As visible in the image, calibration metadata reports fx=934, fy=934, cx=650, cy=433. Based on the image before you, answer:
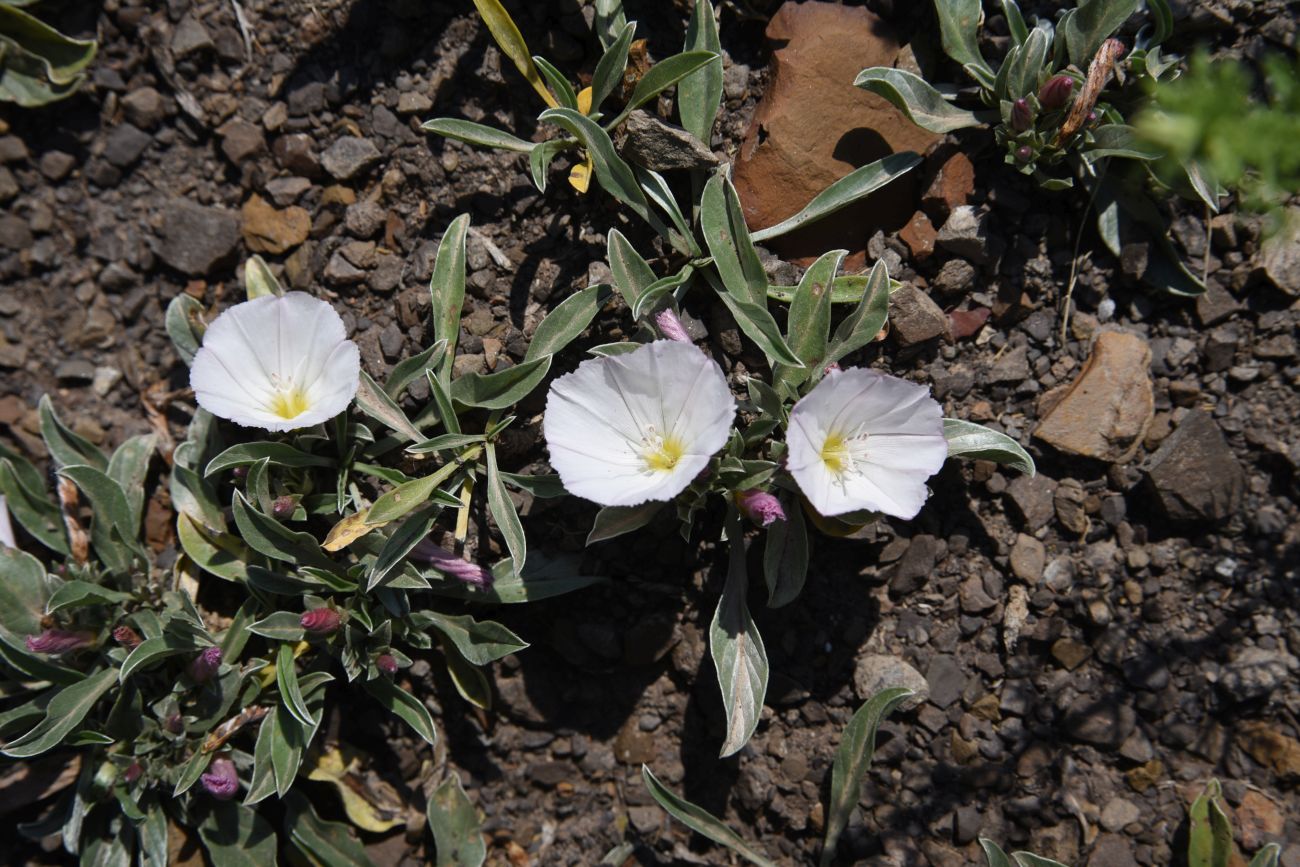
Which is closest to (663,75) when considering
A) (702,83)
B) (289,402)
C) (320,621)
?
(702,83)

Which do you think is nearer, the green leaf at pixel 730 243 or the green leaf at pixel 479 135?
the green leaf at pixel 730 243

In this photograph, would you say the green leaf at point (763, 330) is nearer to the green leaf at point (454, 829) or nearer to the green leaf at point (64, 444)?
the green leaf at point (454, 829)

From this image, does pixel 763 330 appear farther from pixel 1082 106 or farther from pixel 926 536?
pixel 1082 106

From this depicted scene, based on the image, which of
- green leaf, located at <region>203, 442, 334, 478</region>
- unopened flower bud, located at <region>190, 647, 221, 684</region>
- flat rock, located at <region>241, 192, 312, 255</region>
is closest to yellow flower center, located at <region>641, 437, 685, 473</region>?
green leaf, located at <region>203, 442, 334, 478</region>

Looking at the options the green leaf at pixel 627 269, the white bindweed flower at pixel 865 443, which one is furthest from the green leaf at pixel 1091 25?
the green leaf at pixel 627 269

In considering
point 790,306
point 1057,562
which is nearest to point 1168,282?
point 1057,562

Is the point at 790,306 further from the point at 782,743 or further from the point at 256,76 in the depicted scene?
the point at 256,76
